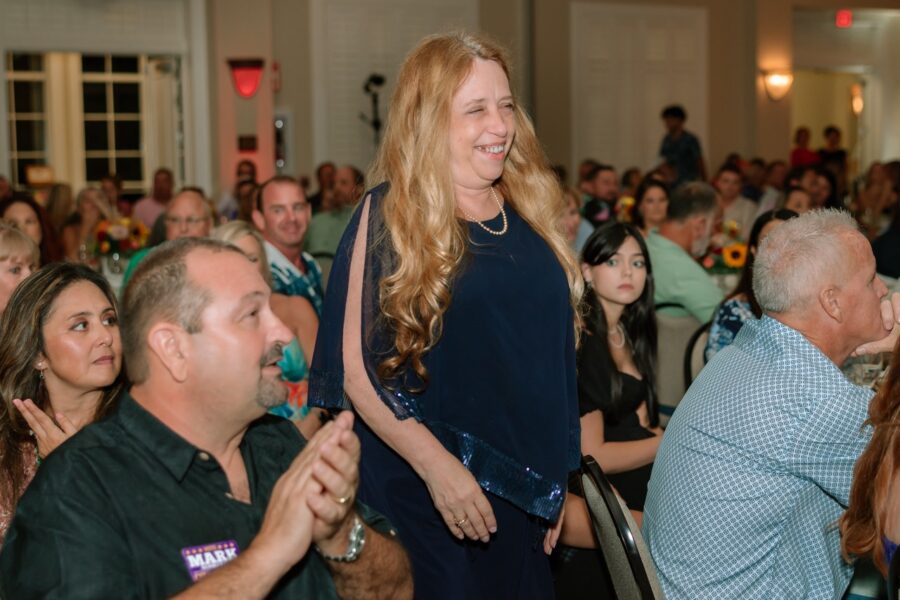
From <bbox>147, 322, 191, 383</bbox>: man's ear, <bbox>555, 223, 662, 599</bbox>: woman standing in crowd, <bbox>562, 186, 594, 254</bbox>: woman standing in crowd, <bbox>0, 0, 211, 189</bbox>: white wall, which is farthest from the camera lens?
<bbox>0, 0, 211, 189</bbox>: white wall

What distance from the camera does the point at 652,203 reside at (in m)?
7.05

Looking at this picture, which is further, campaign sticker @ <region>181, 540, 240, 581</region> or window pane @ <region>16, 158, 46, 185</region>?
window pane @ <region>16, 158, 46, 185</region>

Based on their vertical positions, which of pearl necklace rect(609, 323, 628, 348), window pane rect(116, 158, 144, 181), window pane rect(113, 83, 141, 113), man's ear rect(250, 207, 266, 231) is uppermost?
window pane rect(113, 83, 141, 113)

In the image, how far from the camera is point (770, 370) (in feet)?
7.63

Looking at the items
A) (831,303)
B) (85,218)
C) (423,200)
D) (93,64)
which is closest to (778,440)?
(831,303)

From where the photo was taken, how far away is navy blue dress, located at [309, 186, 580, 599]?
2275mm

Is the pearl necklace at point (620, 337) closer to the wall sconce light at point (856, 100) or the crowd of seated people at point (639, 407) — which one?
the crowd of seated people at point (639, 407)

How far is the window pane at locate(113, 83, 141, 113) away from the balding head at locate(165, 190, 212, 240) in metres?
8.66

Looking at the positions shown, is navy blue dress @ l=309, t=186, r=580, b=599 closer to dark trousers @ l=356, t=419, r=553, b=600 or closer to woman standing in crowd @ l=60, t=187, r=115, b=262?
dark trousers @ l=356, t=419, r=553, b=600

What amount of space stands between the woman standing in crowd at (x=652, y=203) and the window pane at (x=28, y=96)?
31.5ft

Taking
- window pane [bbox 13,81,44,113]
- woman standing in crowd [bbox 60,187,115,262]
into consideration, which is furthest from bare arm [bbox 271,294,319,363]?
window pane [bbox 13,81,44,113]

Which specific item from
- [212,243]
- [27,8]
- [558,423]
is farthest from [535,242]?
[27,8]

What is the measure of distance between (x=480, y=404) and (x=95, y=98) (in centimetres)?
1291

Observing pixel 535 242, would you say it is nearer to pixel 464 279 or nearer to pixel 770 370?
pixel 464 279
